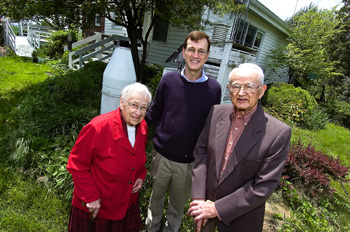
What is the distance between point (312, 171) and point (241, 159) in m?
3.00

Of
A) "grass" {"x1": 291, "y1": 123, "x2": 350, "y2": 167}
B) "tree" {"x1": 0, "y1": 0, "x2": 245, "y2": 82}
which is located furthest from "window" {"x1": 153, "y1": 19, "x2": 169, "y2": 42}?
"grass" {"x1": 291, "y1": 123, "x2": 350, "y2": 167}

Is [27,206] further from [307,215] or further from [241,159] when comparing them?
[307,215]

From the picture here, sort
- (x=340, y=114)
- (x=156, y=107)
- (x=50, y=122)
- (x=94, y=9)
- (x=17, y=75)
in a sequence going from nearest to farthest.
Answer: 1. (x=156, y=107)
2. (x=50, y=122)
3. (x=94, y=9)
4. (x=17, y=75)
5. (x=340, y=114)

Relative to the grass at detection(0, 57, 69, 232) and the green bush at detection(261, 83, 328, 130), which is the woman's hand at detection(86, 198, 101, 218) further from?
the green bush at detection(261, 83, 328, 130)

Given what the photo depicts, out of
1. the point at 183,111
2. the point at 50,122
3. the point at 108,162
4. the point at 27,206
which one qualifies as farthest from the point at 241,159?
the point at 50,122

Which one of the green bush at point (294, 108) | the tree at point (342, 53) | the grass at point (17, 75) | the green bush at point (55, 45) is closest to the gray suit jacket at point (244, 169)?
the grass at point (17, 75)

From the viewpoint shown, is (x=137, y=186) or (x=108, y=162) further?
(x=137, y=186)

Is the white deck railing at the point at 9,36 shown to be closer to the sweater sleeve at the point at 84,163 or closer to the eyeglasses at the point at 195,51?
the sweater sleeve at the point at 84,163

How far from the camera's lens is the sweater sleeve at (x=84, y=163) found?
1.49m

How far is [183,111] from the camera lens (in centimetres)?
189

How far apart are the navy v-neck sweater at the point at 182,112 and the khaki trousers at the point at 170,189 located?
0.12 meters

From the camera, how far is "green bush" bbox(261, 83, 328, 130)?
809 centimetres

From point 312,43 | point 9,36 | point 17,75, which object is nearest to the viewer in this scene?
point 17,75

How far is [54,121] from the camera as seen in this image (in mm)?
3471
